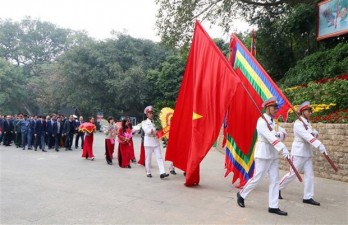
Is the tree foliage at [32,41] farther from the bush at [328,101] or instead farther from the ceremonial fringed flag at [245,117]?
the ceremonial fringed flag at [245,117]

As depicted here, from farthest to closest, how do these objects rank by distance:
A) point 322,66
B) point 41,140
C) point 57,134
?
point 322,66, point 57,134, point 41,140

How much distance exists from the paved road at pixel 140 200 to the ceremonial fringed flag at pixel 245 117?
602 mm

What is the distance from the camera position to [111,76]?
35656 mm

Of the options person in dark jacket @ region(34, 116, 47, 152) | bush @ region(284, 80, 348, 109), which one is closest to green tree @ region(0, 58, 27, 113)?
person in dark jacket @ region(34, 116, 47, 152)

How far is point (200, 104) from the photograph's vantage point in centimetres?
800

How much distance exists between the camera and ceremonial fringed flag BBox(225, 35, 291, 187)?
7.90 metres

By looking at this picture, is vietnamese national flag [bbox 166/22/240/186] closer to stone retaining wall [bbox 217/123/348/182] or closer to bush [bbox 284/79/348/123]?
stone retaining wall [bbox 217/123/348/182]

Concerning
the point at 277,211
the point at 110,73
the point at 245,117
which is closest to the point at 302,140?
the point at 245,117

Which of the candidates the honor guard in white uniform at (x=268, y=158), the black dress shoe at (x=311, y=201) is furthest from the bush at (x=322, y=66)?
the honor guard in white uniform at (x=268, y=158)

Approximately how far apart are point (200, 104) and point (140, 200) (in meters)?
2.49

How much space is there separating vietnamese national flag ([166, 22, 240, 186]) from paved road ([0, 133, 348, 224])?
748 mm

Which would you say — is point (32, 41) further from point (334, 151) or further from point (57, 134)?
point (334, 151)

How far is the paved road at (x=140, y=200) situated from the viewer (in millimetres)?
5695

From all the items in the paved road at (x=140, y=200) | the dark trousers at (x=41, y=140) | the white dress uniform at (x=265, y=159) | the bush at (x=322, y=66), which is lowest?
the paved road at (x=140, y=200)
